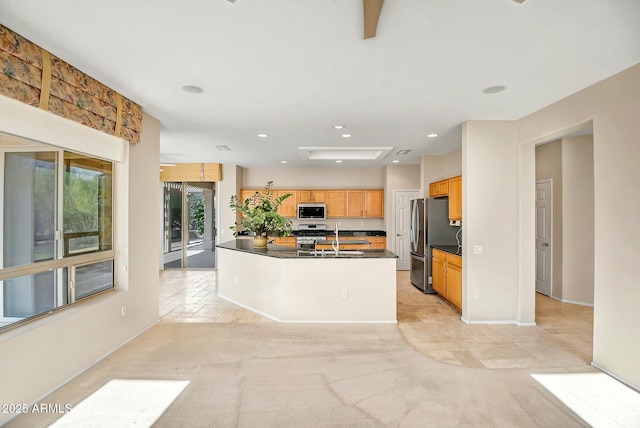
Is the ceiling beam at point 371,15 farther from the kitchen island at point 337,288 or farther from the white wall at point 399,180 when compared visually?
the white wall at point 399,180

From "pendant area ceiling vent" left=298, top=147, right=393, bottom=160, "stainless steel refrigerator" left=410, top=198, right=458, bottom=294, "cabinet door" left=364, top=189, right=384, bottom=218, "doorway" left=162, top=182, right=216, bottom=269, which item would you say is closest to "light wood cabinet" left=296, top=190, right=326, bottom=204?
"cabinet door" left=364, top=189, right=384, bottom=218

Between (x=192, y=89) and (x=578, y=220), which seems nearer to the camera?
(x=192, y=89)

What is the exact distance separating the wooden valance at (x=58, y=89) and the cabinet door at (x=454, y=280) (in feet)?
14.9

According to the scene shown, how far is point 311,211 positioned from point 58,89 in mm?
5511

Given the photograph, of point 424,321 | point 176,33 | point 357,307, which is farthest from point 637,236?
point 176,33

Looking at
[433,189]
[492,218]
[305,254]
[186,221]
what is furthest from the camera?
[186,221]

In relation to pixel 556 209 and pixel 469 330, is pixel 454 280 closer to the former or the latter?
pixel 469 330

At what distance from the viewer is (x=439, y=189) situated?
554 cm

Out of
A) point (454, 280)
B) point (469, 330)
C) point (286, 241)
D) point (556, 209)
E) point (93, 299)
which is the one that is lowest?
point (469, 330)

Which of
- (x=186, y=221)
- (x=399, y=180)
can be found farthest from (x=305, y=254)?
(x=186, y=221)

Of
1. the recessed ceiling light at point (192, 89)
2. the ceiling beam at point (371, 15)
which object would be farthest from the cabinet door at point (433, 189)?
the recessed ceiling light at point (192, 89)

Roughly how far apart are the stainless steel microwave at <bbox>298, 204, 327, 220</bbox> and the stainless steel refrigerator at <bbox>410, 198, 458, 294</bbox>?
248 centimetres

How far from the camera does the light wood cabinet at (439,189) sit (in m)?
5.23

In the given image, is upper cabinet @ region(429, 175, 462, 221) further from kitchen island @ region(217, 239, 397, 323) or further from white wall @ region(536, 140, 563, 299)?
white wall @ region(536, 140, 563, 299)
